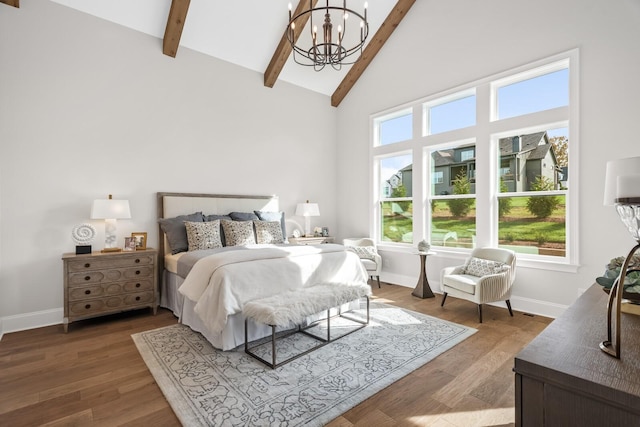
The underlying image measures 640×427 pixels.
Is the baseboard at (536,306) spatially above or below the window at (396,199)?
below

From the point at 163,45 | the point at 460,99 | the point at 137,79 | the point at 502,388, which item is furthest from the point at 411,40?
the point at 502,388

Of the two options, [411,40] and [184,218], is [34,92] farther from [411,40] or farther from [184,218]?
[411,40]

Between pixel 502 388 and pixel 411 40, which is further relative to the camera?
pixel 411 40

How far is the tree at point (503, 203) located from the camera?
4.07 m

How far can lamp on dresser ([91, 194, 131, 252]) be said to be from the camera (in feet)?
11.4

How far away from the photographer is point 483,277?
3.47m

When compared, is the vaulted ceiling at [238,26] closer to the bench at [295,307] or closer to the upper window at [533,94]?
the upper window at [533,94]

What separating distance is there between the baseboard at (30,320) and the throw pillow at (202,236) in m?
1.58

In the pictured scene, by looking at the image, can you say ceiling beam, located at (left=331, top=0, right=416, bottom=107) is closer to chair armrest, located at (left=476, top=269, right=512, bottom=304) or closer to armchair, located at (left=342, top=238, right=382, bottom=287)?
armchair, located at (left=342, top=238, right=382, bottom=287)

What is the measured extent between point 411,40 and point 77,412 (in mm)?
5794

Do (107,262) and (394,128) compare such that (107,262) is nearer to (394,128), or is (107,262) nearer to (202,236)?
(202,236)

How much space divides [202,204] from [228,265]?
6.56 feet

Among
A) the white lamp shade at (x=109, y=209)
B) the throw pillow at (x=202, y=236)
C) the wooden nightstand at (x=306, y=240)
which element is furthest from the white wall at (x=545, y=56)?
the white lamp shade at (x=109, y=209)

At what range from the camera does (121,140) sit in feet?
13.0
